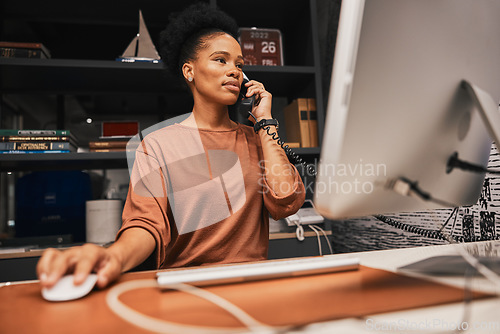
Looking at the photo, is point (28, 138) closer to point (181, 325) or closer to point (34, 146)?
point (34, 146)

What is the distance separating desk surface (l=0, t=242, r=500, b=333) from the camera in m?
0.29

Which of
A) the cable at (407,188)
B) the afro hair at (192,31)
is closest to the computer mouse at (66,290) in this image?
the cable at (407,188)

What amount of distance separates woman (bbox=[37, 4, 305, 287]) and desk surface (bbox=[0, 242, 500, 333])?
1.05 feet

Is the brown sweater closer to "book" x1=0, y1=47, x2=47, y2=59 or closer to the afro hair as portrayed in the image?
the afro hair

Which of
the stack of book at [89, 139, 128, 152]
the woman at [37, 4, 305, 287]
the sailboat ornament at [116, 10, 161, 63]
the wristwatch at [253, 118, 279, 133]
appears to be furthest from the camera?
the sailboat ornament at [116, 10, 161, 63]

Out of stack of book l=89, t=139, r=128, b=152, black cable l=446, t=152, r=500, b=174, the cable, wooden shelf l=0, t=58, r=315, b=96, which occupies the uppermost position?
wooden shelf l=0, t=58, r=315, b=96

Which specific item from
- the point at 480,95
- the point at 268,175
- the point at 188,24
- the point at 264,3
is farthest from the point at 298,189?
the point at 264,3

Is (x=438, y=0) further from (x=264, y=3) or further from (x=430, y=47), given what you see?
(x=264, y=3)

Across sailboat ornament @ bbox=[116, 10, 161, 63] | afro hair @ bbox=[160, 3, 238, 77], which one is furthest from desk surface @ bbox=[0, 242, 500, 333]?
sailboat ornament @ bbox=[116, 10, 161, 63]

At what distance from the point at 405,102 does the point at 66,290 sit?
18.7 inches

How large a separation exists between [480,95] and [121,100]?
1.87m

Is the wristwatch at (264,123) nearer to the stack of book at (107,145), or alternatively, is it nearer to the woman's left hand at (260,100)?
the woman's left hand at (260,100)

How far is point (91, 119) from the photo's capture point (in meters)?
1.84

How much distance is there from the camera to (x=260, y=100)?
123 cm
